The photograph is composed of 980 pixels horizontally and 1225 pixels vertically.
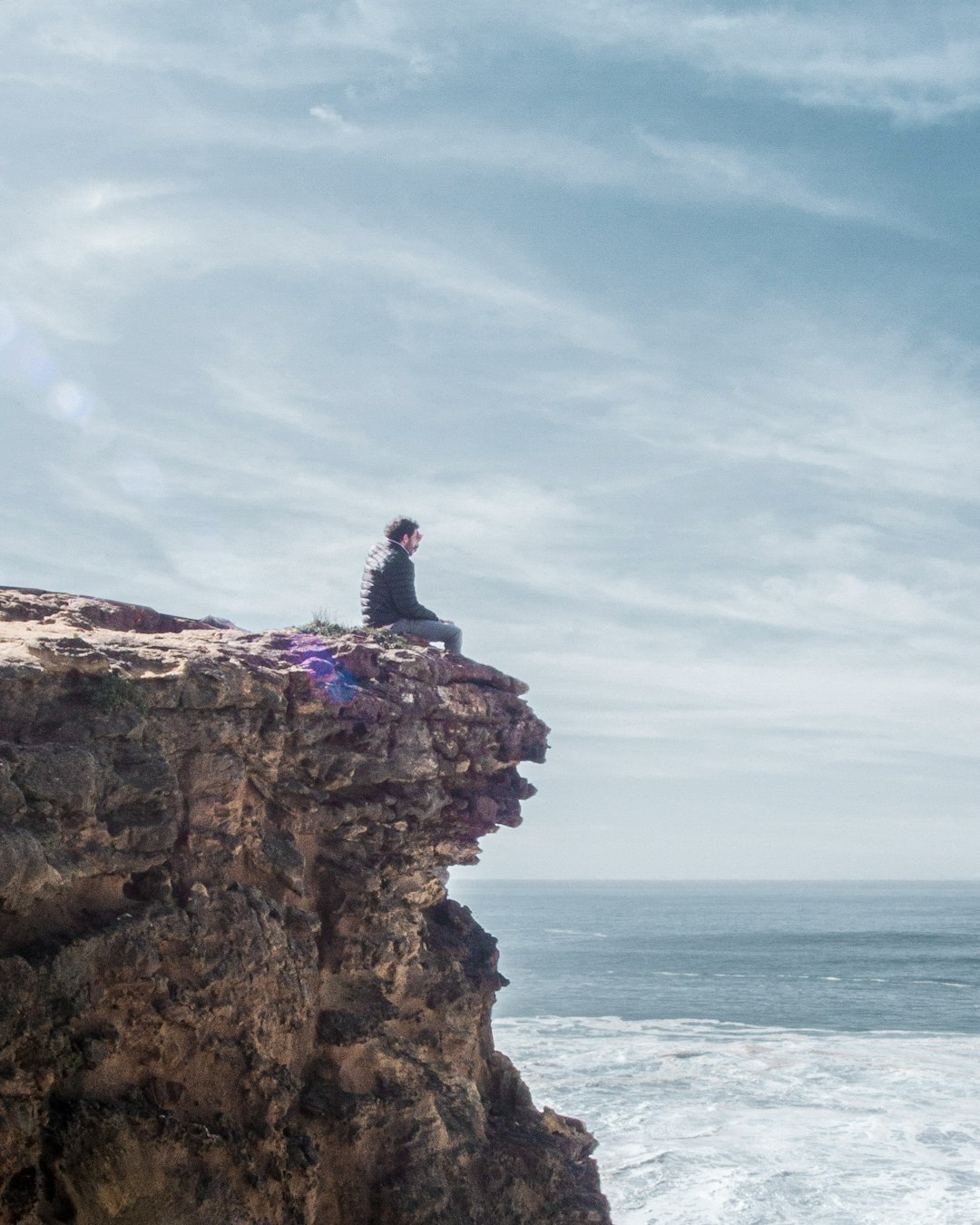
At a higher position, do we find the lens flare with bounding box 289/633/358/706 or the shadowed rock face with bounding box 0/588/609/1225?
the lens flare with bounding box 289/633/358/706

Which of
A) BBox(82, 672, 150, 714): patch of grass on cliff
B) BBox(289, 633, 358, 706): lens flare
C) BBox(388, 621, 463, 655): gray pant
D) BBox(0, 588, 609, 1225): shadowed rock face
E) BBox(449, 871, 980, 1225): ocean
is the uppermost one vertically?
BBox(388, 621, 463, 655): gray pant

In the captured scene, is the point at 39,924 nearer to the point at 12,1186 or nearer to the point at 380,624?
the point at 12,1186

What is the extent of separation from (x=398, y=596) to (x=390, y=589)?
0.55 ft

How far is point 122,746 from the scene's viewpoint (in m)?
10.9

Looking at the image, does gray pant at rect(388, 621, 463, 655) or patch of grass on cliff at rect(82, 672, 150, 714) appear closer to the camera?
patch of grass on cliff at rect(82, 672, 150, 714)

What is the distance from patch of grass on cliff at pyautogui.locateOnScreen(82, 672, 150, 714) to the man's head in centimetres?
501

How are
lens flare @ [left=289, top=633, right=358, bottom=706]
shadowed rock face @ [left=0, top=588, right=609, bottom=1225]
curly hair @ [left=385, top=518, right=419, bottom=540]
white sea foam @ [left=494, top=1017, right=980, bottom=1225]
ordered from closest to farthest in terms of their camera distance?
shadowed rock face @ [left=0, top=588, right=609, bottom=1225], lens flare @ [left=289, top=633, right=358, bottom=706], curly hair @ [left=385, top=518, right=419, bottom=540], white sea foam @ [left=494, top=1017, right=980, bottom=1225]

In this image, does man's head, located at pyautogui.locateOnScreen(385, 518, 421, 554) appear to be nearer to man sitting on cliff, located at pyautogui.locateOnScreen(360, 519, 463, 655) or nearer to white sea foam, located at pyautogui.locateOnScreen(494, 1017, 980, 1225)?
man sitting on cliff, located at pyautogui.locateOnScreen(360, 519, 463, 655)

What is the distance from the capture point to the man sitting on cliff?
15180 mm

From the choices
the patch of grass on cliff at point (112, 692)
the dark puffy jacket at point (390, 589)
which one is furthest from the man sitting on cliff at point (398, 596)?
the patch of grass on cliff at point (112, 692)

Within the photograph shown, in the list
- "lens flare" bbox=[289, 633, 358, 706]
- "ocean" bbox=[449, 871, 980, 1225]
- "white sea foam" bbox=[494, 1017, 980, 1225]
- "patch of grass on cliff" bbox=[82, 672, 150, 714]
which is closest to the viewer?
"patch of grass on cliff" bbox=[82, 672, 150, 714]

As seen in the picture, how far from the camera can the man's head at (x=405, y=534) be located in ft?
49.2

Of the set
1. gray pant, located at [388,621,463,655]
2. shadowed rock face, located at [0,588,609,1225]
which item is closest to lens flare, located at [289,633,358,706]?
shadowed rock face, located at [0,588,609,1225]

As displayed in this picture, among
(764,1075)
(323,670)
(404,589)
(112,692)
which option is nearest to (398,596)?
(404,589)
